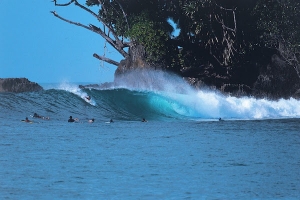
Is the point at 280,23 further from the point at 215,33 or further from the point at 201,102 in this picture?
the point at 201,102

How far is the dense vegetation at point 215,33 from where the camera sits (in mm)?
38812

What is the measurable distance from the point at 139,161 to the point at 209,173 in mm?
2184

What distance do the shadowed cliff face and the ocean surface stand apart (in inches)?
99.6

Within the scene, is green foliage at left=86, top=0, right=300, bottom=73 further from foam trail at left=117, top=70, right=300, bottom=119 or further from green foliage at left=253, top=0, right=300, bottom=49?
foam trail at left=117, top=70, right=300, bottom=119

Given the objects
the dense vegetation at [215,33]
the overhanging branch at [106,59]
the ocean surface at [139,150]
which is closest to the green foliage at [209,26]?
the dense vegetation at [215,33]

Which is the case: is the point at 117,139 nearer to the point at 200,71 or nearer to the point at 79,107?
the point at 79,107

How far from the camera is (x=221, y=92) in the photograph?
39969 millimetres

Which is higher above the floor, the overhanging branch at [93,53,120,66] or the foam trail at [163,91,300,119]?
the overhanging branch at [93,53,120,66]

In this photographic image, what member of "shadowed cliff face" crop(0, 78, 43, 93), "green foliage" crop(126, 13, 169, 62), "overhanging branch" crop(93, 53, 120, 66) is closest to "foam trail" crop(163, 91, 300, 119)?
"green foliage" crop(126, 13, 169, 62)

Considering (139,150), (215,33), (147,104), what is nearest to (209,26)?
(215,33)

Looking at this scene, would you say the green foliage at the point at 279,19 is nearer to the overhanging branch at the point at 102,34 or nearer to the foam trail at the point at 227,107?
the foam trail at the point at 227,107

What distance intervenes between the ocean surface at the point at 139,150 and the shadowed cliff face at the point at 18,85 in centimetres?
253

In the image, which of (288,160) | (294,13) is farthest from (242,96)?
(288,160)

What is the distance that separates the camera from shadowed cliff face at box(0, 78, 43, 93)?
3778 centimetres
